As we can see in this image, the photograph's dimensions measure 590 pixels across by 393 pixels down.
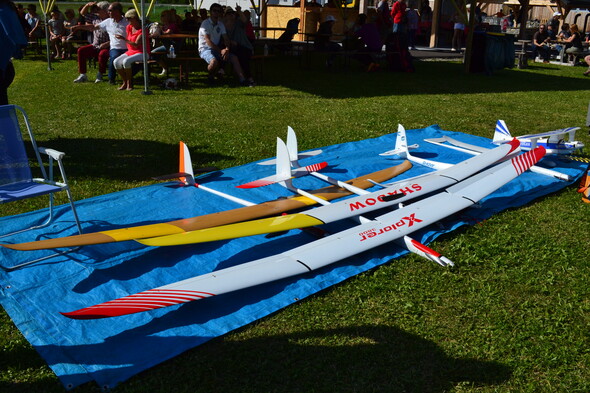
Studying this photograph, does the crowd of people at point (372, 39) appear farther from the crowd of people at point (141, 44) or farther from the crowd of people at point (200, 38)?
the crowd of people at point (141, 44)

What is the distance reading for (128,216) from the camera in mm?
5246

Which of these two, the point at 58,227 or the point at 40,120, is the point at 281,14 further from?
the point at 58,227

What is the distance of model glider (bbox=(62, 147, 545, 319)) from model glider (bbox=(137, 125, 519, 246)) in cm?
19

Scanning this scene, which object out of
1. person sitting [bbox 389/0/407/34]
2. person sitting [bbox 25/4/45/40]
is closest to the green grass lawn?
person sitting [bbox 389/0/407/34]

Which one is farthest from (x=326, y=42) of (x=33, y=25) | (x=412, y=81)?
(x=33, y=25)

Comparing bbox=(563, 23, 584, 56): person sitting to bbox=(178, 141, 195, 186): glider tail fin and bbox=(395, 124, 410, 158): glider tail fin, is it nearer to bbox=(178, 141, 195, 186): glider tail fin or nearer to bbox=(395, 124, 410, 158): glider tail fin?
bbox=(395, 124, 410, 158): glider tail fin

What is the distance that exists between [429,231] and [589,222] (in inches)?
67.2

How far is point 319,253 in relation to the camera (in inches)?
162

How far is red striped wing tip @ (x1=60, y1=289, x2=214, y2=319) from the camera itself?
3.10m

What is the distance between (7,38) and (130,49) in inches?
204

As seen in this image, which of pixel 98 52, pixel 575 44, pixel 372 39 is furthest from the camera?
pixel 575 44

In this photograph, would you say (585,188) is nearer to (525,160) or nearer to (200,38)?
(525,160)

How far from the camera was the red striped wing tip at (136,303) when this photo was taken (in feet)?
10.2

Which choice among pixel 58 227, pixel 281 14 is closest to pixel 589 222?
pixel 58 227
